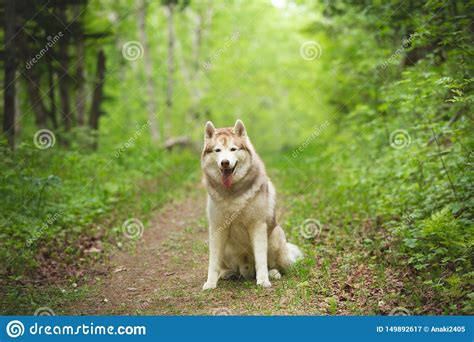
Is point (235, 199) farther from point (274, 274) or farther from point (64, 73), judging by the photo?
point (64, 73)

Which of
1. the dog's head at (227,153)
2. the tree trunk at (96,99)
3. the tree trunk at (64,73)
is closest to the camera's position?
the dog's head at (227,153)

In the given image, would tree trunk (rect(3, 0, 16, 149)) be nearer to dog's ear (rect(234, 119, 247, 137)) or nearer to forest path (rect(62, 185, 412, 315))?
forest path (rect(62, 185, 412, 315))

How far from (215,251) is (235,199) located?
659 millimetres

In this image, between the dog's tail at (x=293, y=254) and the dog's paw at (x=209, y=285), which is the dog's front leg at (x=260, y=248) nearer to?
the dog's paw at (x=209, y=285)

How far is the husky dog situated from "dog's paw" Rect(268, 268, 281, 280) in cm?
23

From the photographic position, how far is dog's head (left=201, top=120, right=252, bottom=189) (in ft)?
16.3

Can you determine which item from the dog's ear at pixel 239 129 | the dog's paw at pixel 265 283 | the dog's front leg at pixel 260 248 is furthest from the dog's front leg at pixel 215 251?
the dog's ear at pixel 239 129

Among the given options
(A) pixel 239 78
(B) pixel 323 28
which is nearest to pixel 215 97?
(A) pixel 239 78

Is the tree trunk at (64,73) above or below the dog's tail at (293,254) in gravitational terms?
above

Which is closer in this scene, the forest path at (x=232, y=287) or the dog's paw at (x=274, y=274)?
the forest path at (x=232, y=287)

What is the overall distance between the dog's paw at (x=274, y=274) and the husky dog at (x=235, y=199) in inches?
9.2

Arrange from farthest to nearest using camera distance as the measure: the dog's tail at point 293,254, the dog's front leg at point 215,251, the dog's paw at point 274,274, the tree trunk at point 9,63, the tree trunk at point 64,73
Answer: the tree trunk at point 64,73, the tree trunk at point 9,63, the dog's tail at point 293,254, the dog's paw at point 274,274, the dog's front leg at point 215,251

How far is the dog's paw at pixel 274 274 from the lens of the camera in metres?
5.46

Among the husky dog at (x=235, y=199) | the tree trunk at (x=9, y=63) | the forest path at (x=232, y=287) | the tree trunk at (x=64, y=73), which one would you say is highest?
the tree trunk at (x=64, y=73)
